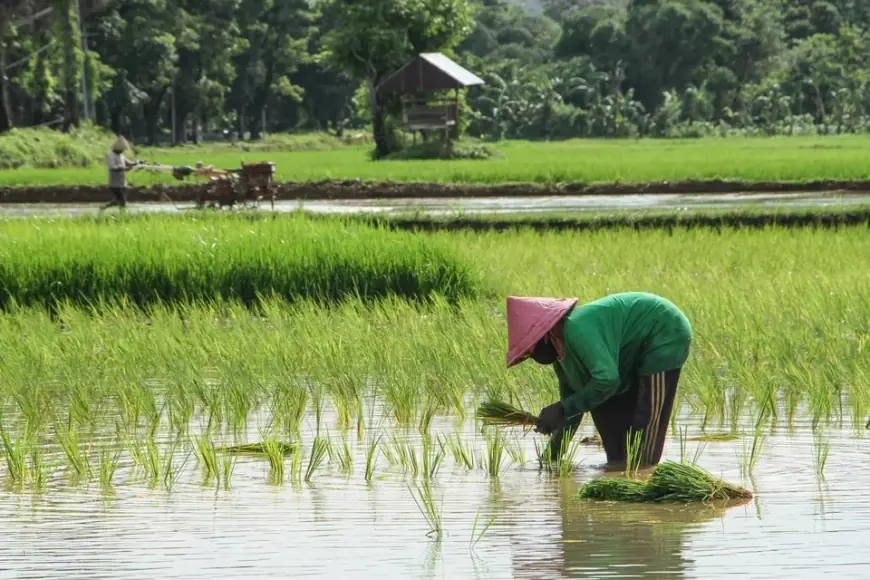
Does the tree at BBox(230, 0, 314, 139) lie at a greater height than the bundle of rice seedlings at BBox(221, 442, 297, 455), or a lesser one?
greater

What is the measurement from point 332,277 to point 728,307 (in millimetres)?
2967

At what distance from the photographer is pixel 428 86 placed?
3581 centimetres

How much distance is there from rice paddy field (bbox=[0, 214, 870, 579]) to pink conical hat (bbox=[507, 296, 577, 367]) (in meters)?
0.52

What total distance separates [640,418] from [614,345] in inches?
13.6

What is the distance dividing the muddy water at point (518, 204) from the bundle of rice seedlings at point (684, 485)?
43.2ft

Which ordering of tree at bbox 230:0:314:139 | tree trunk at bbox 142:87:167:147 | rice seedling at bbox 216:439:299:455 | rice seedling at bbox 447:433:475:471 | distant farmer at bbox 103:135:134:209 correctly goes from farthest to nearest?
1. tree at bbox 230:0:314:139
2. tree trunk at bbox 142:87:167:147
3. distant farmer at bbox 103:135:134:209
4. rice seedling at bbox 216:439:299:455
5. rice seedling at bbox 447:433:475:471

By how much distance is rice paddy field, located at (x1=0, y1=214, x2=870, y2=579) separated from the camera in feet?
14.1

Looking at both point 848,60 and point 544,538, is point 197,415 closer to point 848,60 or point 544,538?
point 544,538

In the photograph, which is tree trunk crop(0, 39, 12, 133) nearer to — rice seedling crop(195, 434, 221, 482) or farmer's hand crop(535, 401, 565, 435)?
rice seedling crop(195, 434, 221, 482)

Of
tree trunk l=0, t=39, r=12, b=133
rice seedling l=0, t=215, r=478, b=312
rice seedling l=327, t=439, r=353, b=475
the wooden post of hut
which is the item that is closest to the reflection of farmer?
rice seedling l=327, t=439, r=353, b=475

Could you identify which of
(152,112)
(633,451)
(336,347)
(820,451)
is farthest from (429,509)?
(152,112)

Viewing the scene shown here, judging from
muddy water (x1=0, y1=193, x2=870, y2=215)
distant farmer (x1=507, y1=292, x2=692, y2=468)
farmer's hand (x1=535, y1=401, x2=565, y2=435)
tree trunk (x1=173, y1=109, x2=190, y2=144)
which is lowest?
tree trunk (x1=173, y1=109, x2=190, y2=144)

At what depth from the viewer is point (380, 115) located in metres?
38.2

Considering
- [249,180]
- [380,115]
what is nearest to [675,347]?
[249,180]
